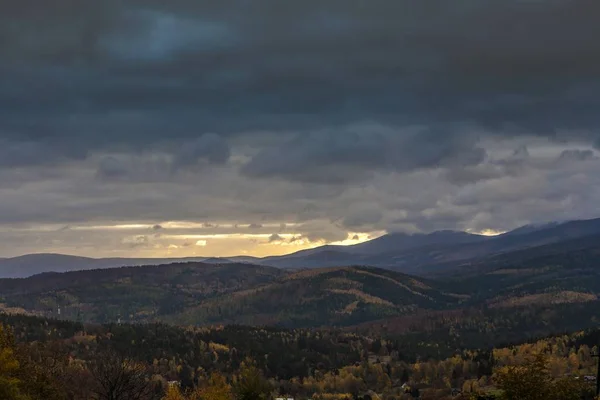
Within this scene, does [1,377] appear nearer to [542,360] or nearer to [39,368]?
[39,368]

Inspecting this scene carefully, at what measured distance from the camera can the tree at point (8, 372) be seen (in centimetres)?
9244

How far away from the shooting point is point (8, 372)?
104 meters

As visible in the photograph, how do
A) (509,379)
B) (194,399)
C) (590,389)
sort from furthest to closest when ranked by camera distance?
(194,399)
(590,389)
(509,379)

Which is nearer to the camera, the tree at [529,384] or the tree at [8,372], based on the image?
the tree at [529,384]

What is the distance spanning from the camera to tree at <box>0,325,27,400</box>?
303 ft

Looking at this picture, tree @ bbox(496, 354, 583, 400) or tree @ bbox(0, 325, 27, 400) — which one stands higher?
tree @ bbox(0, 325, 27, 400)

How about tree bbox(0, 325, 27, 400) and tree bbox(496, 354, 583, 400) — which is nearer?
tree bbox(496, 354, 583, 400)

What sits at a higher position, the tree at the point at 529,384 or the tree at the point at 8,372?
the tree at the point at 8,372

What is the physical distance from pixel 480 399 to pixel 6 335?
300 ft

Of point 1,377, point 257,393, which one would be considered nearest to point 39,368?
point 1,377

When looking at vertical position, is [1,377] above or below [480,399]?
above

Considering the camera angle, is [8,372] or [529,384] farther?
[8,372]

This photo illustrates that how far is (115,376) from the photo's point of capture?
409 ft

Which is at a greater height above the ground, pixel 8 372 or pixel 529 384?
pixel 8 372
